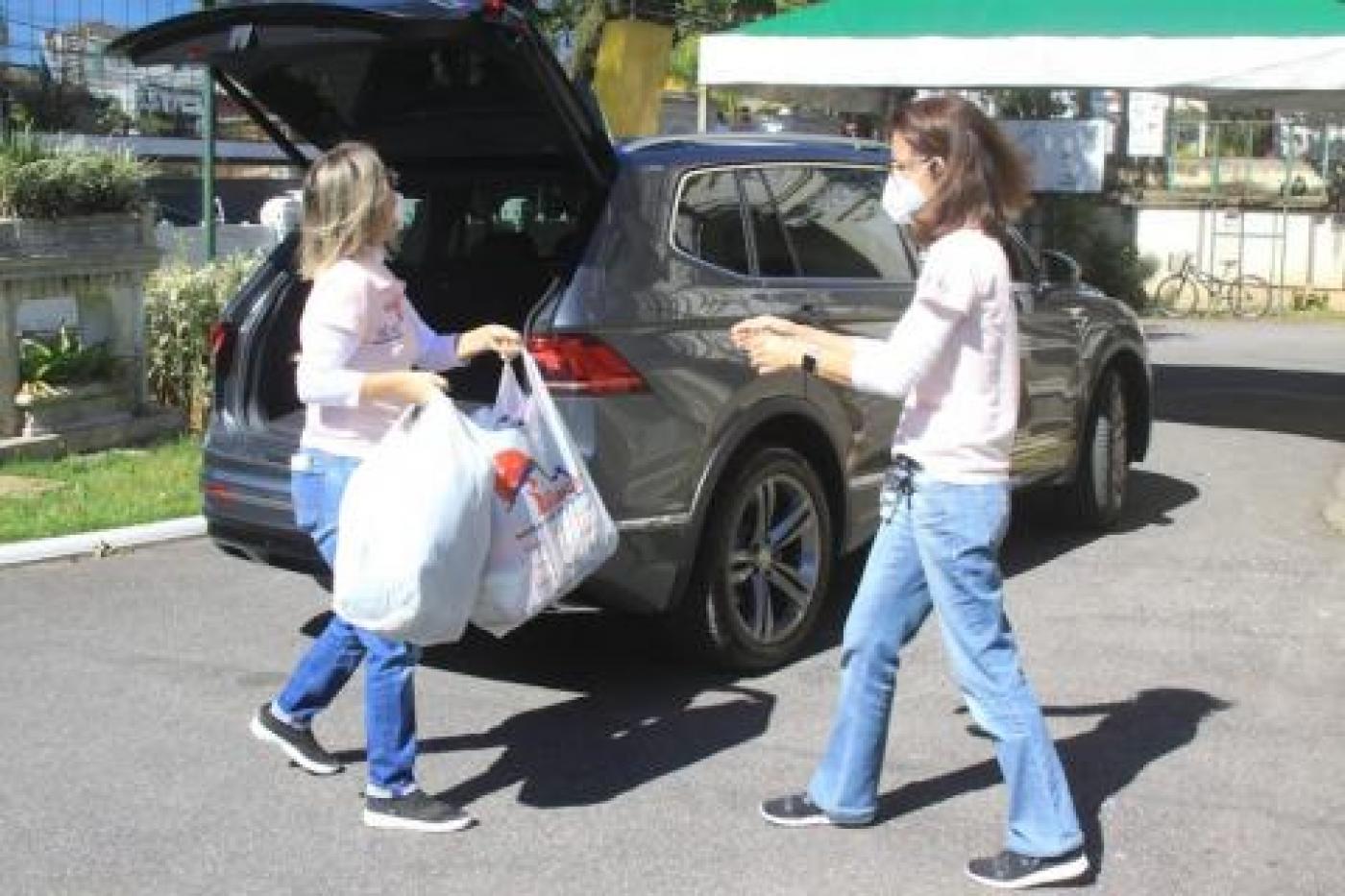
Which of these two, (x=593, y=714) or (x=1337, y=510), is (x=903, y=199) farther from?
(x=1337, y=510)

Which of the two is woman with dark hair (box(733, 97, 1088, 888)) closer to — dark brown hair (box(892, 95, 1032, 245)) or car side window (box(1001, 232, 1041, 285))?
dark brown hair (box(892, 95, 1032, 245))

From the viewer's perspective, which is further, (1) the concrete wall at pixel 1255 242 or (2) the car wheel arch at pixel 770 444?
(1) the concrete wall at pixel 1255 242

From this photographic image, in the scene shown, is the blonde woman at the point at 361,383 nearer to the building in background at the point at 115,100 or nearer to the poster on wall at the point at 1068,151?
the poster on wall at the point at 1068,151

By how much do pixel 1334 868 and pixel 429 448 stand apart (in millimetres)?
2483

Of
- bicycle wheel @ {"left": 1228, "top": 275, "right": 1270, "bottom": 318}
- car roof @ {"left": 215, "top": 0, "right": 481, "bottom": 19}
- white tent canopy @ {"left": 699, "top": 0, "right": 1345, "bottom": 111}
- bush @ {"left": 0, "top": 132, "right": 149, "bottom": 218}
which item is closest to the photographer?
car roof @ {"left": 215, "top": 0, "right": 481, "bottom": 19}

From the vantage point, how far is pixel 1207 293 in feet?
82.2

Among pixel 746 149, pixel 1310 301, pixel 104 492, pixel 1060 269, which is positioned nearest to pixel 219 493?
pixel 746 149

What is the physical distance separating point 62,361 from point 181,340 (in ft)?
3.30

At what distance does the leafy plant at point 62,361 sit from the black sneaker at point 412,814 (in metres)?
5.75

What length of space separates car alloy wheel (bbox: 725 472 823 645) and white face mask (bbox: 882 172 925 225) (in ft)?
5.57

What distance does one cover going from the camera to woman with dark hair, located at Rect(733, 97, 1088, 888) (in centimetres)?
391

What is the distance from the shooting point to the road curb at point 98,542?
7242 millimetres

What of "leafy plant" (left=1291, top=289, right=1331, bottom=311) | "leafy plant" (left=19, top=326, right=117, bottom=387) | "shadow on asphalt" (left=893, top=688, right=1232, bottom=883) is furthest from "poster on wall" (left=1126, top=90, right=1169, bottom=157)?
"shadow on asphalt" (left=893, top=688, right=1232, bottom=883)

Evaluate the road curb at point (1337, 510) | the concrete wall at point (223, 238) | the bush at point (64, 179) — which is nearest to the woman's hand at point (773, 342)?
the road curb at point (1337, 510)
